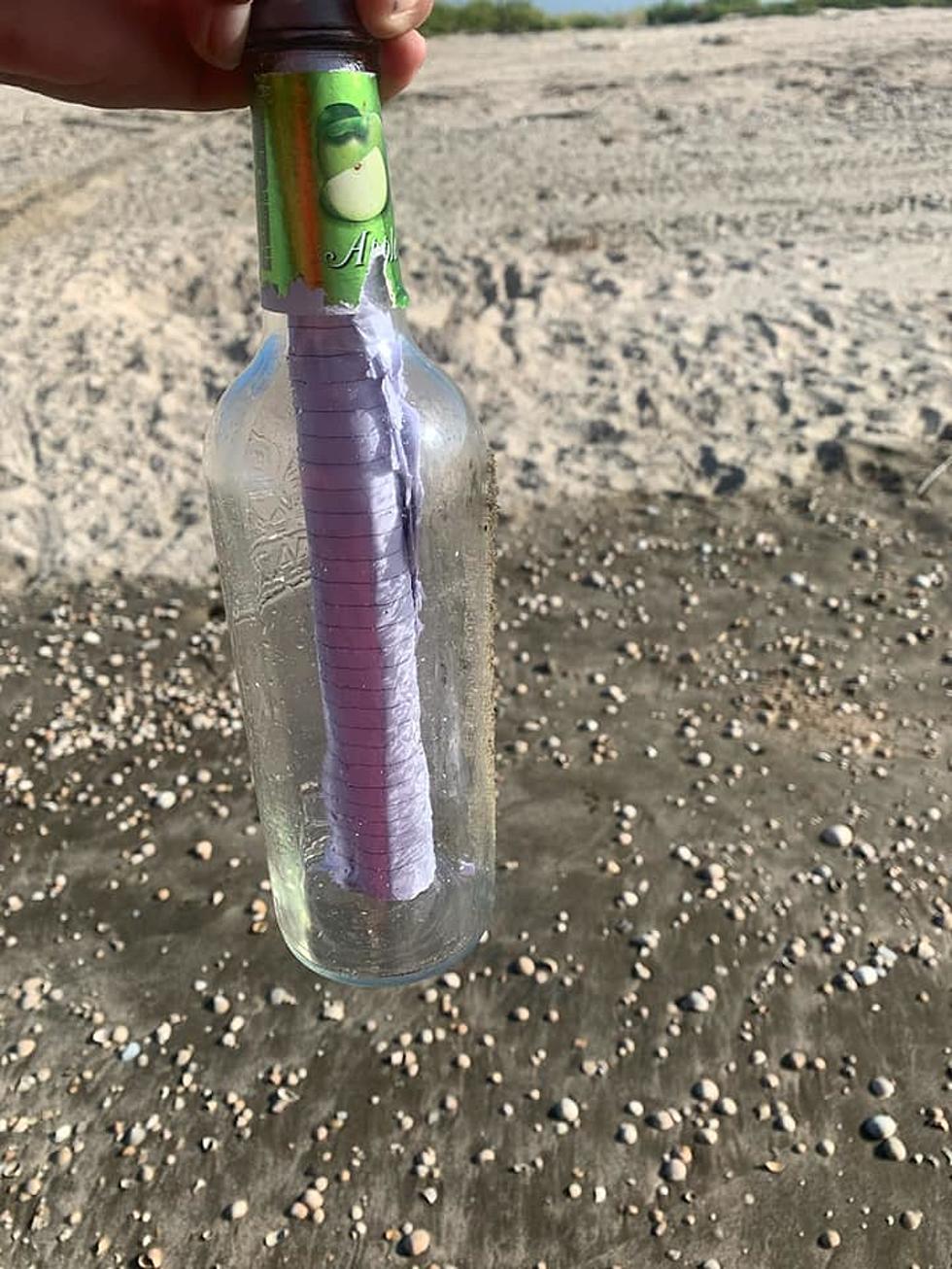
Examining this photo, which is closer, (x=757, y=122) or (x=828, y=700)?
(x=828, y=700)

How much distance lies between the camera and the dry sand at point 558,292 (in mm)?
4617

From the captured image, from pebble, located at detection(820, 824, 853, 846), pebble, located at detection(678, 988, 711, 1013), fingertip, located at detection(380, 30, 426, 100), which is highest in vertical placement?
fingertip, located at detection(380, 30, 426, 100)

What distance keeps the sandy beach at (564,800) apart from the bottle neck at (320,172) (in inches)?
73.2

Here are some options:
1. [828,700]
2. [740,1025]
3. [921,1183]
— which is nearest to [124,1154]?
[740,1025]

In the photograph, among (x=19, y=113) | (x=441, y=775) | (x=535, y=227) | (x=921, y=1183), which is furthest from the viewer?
(x=19, y=113)

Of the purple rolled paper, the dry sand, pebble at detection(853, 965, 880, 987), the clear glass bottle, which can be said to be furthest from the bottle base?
the dry sand

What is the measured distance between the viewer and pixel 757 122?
8.63m

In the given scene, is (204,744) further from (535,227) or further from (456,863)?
(535,227)

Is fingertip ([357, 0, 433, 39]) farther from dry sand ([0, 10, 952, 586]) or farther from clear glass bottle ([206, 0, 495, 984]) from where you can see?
dry sand ([0, 10, 952, 586])

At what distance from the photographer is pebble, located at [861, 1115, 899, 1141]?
2.32 m

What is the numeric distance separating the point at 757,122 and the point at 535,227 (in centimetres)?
305

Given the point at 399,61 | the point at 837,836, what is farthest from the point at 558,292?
the point at 399,61

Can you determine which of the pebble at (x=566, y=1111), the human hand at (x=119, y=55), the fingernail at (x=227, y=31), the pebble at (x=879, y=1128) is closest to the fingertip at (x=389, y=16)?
the fingernail at (x=227, y=31)

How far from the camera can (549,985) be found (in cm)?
262
